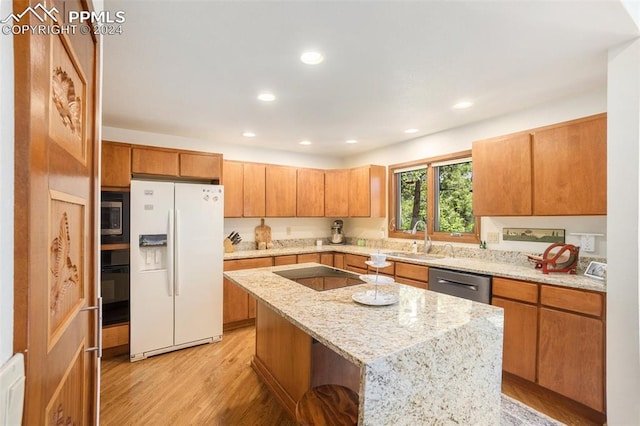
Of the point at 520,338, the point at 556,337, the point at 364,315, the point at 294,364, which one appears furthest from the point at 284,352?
the point at 556,337

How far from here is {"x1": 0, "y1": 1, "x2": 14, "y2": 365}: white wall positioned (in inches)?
17.2

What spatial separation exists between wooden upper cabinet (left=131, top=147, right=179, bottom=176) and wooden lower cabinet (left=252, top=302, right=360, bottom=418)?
76.3 inches

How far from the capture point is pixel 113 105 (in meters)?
2.74

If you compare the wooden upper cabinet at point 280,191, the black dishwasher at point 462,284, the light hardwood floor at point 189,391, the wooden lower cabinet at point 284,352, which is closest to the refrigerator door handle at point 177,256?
the light hardwood floor at point 189,391

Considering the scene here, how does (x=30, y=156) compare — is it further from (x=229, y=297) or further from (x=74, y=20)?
(x=229, y=297)

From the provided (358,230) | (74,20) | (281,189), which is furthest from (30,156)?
(358,230)

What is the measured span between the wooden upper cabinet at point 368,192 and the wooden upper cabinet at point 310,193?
53 cm

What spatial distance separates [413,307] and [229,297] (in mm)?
2618

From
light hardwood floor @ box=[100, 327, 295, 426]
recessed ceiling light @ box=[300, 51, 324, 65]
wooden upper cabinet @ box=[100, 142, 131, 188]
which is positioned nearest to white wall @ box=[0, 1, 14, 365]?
recessed ceiling light @ box=[300, 51, 324, 65]

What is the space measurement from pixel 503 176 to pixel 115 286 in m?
3.88

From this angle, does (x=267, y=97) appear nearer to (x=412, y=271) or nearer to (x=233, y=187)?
(x=233, y=187)

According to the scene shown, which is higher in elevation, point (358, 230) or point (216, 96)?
point (216, 96)

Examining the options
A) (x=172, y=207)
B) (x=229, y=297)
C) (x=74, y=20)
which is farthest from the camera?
(x=229, y=297)

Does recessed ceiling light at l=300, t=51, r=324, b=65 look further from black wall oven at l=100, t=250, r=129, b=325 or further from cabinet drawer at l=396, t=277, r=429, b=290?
black wall oven at l=100, t=250, r=129, b=325
